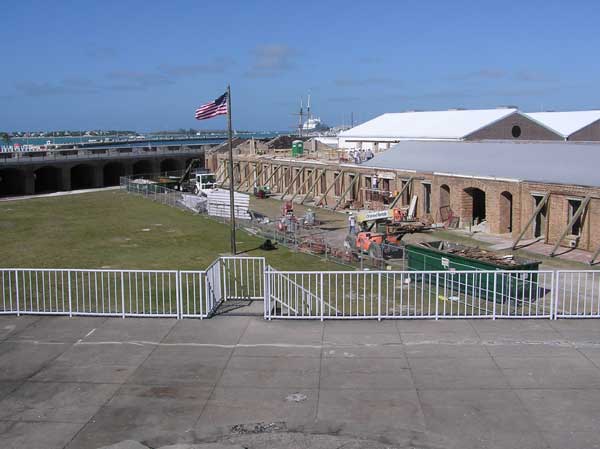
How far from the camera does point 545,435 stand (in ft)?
27.7

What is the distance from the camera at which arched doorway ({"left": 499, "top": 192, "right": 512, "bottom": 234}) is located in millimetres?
33344

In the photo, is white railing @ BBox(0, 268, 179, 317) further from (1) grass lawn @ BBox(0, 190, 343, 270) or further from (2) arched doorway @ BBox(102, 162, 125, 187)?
(2) arched doorway @ BBox(102, 162, 125, 187)

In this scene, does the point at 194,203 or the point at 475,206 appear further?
the point at 194,203

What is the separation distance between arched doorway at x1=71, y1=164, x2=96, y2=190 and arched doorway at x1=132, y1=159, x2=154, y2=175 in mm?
6551

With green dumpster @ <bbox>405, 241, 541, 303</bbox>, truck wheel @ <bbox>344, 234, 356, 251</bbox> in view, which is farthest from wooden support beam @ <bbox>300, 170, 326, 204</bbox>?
green dumpster @ <bbox>405, 241, 541, 303</bbox>

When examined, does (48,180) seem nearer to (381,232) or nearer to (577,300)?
Result: (381,232)

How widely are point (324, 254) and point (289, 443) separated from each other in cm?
2016

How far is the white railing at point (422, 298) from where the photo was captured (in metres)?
13.4

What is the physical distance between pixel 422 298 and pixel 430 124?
45297mm

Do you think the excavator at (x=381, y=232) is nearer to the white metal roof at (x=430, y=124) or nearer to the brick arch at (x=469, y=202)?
the brick arch at (x=469, y=202)

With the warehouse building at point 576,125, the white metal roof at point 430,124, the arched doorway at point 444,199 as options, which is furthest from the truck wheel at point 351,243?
the warehouse building at point 576,125

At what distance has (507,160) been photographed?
36.2 m

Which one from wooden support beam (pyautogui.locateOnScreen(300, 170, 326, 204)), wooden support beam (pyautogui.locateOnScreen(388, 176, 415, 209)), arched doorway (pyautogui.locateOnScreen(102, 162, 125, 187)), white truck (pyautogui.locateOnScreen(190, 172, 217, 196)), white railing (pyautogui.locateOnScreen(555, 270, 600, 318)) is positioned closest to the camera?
white railing (pyautogui.locateOnScreen(555, 270, 600, 318))

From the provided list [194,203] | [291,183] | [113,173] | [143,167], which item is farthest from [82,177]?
[194,203]
